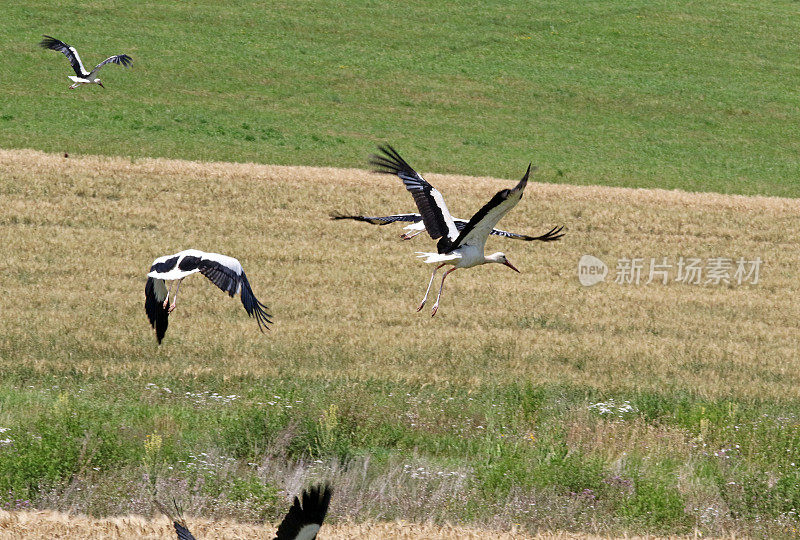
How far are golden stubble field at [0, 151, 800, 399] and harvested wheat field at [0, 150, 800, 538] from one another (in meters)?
0.07

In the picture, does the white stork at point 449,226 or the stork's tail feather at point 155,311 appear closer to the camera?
the white stork at point 449,226

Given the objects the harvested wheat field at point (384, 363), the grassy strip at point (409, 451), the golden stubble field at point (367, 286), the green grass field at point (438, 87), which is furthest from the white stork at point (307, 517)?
the green grass field at point (438, 87)

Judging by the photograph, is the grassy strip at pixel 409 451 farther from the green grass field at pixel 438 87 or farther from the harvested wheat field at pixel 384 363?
the green grass field at pixel 438 87

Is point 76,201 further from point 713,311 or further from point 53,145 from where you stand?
point 713,311

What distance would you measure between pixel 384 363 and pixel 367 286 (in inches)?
179

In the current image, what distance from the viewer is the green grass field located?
32.7 m

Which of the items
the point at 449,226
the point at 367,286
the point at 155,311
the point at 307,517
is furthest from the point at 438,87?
the point at 307,517

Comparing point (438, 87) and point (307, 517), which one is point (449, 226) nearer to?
point (307, 517)

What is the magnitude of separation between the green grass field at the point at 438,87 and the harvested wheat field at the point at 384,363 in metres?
6.02

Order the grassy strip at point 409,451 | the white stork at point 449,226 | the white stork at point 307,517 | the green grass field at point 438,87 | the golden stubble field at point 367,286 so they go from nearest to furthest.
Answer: the white stork at point 307,517 → the white stork at point 449,226 → the grassy strip at point 409,451 → the golden stubble field at point 367,286 → the green grass field at point 438,87

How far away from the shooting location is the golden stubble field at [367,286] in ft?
47.6

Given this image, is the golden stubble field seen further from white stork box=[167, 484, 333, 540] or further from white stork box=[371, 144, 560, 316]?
white stork box=[167, 484, 333, 540]

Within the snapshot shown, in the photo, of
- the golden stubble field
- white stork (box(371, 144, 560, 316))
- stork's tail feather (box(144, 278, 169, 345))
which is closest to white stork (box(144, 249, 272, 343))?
stork's tail feather (box(144, 278, 169, 345))

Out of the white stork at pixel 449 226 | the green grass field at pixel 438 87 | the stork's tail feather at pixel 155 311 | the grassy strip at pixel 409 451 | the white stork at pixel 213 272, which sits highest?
the green grass field at pixel 438 87
